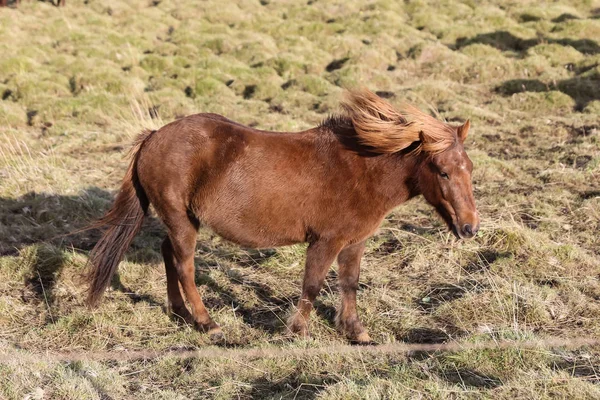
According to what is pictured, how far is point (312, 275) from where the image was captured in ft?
15.4

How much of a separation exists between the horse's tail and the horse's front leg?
155cm

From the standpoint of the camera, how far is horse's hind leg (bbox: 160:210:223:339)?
4.83 m

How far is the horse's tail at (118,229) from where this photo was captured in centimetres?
496

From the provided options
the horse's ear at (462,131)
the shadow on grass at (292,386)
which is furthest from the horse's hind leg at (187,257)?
the horse's ear at (462,131)

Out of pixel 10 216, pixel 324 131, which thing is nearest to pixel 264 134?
pixel 324 131

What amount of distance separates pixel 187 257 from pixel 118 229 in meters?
0.69

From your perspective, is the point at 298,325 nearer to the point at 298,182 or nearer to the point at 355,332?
the point at 355,332

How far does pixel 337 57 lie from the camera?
55.0ft

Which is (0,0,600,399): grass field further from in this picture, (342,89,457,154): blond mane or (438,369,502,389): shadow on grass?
(342,89,457,154): blond mane

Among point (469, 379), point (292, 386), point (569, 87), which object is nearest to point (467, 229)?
point (469, 379)

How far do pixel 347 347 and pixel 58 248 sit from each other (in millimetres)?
3336

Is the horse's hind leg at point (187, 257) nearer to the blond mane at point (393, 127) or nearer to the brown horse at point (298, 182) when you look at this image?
the brown horse at point (298, 182)

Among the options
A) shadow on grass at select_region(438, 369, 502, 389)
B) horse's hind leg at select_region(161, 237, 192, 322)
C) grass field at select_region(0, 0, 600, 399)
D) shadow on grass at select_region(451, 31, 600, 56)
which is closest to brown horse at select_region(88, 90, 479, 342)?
horse's hind leg at select_region(161, 237, 192, 322)

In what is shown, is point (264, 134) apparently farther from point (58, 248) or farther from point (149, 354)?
point (58, 248)
